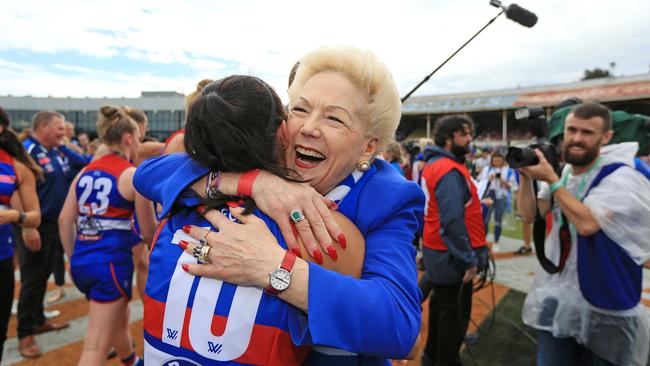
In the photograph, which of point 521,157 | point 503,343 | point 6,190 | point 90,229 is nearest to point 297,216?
point 521,157

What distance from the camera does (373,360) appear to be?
119 cm

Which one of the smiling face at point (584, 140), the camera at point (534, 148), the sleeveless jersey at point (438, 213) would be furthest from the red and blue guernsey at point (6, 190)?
the smiling face at point (584, 140)

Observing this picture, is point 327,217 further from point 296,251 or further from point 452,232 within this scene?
point 452,232

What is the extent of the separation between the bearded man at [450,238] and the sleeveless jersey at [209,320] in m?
2.41

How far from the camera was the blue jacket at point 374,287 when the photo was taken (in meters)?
0.90

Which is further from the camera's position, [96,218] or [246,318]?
[96,218]

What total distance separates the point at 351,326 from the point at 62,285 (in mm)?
5557

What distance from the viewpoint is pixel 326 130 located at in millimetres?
1240

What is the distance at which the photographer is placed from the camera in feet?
7.21

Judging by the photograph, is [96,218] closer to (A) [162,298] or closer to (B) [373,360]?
(A) [162,298]

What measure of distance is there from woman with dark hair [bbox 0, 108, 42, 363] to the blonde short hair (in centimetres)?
290

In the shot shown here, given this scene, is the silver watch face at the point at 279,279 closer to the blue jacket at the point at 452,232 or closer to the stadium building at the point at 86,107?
the blue jacket at the point at 452,232

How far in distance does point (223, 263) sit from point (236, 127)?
0.37 meters

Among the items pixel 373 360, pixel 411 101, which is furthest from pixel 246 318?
pixel 411 101
